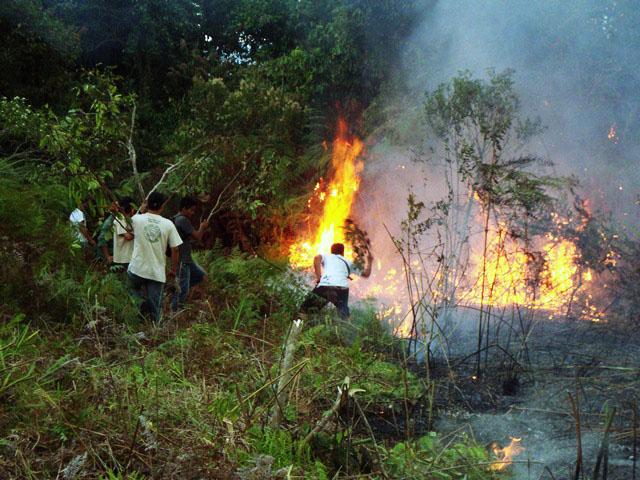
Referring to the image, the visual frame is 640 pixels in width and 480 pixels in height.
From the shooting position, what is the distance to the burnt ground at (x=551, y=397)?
514 centimetres

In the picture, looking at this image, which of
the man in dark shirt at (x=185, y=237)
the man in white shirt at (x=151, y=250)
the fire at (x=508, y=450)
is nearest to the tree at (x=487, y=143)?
the fire at (x=508, y=450)

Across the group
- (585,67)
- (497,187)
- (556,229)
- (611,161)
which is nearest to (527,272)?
(556,229)

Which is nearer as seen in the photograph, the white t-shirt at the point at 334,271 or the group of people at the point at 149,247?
the group of people at the point at 149,247

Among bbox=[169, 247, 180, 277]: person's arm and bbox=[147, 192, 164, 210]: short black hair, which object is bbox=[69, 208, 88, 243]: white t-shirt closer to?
bbox=[147, 192, 164, 210]: short black hair

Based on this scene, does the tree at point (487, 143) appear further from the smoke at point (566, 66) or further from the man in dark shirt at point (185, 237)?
the smoke at point (566, 66)

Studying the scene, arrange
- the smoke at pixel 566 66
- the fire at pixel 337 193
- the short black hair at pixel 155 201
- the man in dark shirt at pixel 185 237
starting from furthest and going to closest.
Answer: the fire at pixel 337 193
the smoke at pixel 566 66
the man in dark shirt at pixel 185 237
the short black hair at pixel 155 201

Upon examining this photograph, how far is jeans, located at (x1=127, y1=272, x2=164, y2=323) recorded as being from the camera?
7.10 m

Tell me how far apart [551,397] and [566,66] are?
28.9 feet

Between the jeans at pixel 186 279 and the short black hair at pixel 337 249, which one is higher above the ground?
the short black hair at pixel 337 249

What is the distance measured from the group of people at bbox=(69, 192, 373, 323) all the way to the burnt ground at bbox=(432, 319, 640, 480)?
178cm

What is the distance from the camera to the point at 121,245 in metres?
7.63

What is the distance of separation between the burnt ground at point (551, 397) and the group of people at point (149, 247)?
3.07 meters

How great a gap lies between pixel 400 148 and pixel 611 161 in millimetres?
4067

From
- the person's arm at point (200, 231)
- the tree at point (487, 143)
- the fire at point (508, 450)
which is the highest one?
the tree at point (487, 143)
